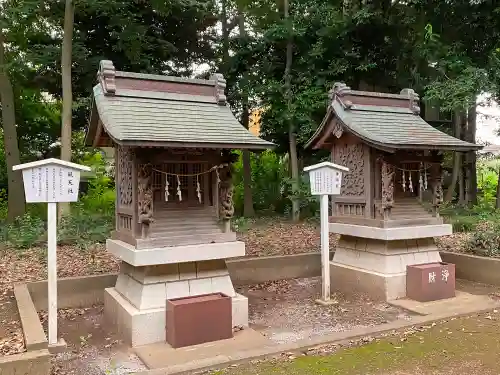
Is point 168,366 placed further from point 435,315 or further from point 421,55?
point 421,55

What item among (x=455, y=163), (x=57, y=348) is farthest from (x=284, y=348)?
(x=455, y=163)

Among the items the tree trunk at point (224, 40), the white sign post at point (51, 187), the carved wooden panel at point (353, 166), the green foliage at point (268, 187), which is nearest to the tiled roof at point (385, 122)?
the carved wooden panel at point (353, 166)

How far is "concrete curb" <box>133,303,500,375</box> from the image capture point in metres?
4.80

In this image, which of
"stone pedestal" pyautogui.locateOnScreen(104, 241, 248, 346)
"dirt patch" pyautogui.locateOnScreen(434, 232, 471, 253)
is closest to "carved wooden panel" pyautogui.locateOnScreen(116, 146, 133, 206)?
"stone pedestal" pyautogui.locateOnScreen(104, 241, 248, 346)

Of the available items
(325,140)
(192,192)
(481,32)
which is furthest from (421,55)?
(192,192)

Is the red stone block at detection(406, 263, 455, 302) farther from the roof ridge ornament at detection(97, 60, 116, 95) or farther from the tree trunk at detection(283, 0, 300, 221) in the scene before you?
the tree trunk at detection(283, 0, 300, 221)

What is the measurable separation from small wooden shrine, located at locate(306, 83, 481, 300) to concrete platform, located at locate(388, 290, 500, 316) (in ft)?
1.33

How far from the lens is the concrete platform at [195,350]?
5180 mm

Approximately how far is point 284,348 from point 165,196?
8.46 feet

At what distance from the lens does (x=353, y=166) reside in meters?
8.26

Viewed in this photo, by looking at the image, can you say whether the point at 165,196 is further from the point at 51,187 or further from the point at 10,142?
the point at 10,142

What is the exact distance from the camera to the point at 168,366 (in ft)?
16.3

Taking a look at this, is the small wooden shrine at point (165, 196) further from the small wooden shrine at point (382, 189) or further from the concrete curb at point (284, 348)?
the small wooden shrine at point (382, 189)

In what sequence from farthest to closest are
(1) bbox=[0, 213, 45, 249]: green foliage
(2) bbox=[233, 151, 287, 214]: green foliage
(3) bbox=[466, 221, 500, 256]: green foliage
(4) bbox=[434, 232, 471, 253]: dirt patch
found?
(2) bbox=[233, 151, 287, 214]: green foliage < (1) bbox=[0, 213, 45, 249]: green foliage < (4) bbox=[434, 232, 471, 253]: dirt patch < (3) bbox=[466, 221, 500, 256]: green foliage
